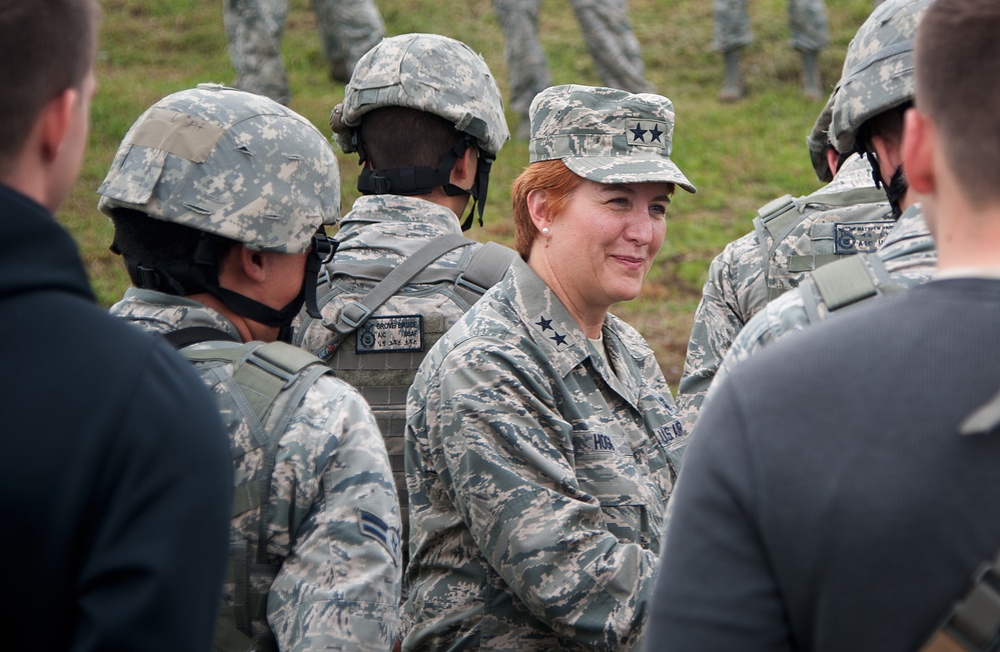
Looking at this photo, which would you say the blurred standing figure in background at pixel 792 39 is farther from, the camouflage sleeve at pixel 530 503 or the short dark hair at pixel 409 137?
the camouflage sleeve at pixel 530 503

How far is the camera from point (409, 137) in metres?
3.94

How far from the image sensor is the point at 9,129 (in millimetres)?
1564

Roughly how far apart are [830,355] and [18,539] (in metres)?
1.01

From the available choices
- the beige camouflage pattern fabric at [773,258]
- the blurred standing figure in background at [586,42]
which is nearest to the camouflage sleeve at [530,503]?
the beige camouflage pattern fabric at [773,258]

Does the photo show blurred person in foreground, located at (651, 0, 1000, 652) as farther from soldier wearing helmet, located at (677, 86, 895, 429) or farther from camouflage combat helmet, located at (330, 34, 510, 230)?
camouflage combat helmet, located at (330, 34, 510, 230)

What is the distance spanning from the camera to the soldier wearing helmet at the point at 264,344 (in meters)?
2.28

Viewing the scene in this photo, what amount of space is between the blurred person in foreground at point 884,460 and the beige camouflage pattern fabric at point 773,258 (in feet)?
7.44

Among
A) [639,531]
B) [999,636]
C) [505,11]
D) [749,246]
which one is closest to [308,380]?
[639,531]

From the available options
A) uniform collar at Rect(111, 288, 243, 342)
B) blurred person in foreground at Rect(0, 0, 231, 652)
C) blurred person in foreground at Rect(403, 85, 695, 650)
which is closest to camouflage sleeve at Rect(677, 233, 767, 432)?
blurred person in foreground at Rect(403, 85, 695, 650)

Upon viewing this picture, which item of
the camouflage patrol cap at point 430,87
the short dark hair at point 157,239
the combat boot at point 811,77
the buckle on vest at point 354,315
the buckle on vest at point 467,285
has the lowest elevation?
the buckle on vest at point 354,315

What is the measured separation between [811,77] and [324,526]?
9.22 m

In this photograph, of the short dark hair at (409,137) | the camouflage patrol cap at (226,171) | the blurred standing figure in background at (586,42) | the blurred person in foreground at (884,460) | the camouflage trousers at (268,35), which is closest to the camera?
the blurred person in foreground at (884,460)

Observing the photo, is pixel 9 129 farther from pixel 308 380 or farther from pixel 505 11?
pixel 505 11

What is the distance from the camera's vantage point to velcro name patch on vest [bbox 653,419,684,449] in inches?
125
